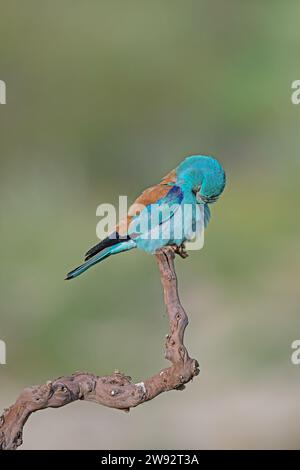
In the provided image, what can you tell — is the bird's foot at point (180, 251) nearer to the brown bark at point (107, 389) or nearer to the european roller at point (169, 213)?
the european roller at point (169, 213)

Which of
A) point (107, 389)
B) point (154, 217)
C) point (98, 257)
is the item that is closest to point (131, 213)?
point (154, 217)

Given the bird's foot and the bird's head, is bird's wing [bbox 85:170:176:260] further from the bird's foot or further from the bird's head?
the bird's foot

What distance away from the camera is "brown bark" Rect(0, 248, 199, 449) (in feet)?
6.85

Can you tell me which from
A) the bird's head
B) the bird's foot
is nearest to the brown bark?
the bird's foot

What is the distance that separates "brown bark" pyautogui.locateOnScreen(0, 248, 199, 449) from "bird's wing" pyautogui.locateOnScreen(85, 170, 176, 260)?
1.77 ft

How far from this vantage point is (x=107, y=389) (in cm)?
217

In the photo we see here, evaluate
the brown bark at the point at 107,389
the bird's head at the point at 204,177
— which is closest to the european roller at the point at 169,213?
the bird's head at the point at 204,177

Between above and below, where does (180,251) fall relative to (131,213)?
below

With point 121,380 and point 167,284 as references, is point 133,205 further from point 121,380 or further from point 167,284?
point 121,380

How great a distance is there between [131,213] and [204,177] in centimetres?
26

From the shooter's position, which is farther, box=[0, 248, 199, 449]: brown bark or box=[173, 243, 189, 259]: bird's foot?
box=[173, 243, 189, 259]: bird's foot

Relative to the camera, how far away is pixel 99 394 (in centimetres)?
218

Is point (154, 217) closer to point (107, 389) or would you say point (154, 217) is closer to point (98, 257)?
point (98, 257)

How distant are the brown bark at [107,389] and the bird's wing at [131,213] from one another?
0.54 meters
